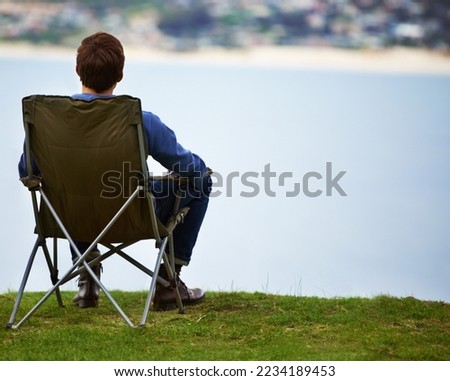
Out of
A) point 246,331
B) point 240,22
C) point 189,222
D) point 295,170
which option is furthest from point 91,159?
point 240,22

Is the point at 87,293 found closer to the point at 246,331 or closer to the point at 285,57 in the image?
the point at 246,331

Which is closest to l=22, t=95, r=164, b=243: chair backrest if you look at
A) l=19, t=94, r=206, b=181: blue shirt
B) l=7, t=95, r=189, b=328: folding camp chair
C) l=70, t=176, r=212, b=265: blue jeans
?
l=7, t=95, r=189, b=328: folding camp chair

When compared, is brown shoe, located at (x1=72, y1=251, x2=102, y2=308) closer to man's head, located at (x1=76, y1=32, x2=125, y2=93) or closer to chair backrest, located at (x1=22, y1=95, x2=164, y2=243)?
chair backrest, located at (x1=22, y1=95, x2=164, y2=243)

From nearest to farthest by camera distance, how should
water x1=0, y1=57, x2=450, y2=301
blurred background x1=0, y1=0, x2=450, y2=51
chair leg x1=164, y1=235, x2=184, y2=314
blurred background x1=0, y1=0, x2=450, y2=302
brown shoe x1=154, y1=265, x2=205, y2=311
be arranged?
chair leg x1=164, y1=235, x2=184, y2=314 < brown shoe x1=154, y1=265, x2=205, y2=311 < water x1=0, y1=57, x2=450, y2=301 < blurred background x1=0, y1=0, x2=450, y2=302 < blurred background x1=0, y1=0, x2=450, y2=51

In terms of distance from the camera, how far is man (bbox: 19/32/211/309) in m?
3.72

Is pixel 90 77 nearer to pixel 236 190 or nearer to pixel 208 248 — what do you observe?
pixel 208 248

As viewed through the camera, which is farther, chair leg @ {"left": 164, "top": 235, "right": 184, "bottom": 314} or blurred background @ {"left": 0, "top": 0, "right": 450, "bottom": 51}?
blurred background @ {"left": 0, "top": 0, "right": 450, "bottom": 51}

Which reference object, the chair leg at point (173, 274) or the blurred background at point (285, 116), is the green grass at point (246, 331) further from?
the blurred background at point (285, 116)

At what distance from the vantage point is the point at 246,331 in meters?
3.62

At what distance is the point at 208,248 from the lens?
6.81m

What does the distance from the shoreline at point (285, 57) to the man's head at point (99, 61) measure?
625cm

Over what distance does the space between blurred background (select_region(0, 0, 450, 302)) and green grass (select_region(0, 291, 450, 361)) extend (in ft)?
3.14

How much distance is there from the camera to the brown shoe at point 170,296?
403cm

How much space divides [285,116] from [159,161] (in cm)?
534
